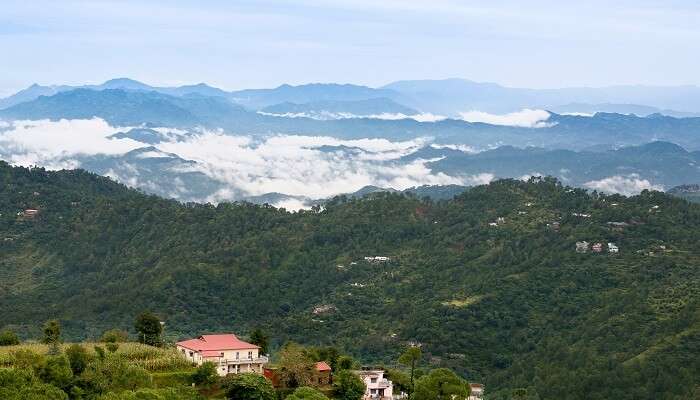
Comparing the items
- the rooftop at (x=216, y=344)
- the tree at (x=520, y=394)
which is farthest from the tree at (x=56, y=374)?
the tree at (x=520, y=394)

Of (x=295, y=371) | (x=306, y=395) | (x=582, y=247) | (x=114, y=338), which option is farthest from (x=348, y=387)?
(x=582, y=247)

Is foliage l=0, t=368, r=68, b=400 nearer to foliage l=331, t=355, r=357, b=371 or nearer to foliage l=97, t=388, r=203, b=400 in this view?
foliage l=97, t=388, r=203, b=400

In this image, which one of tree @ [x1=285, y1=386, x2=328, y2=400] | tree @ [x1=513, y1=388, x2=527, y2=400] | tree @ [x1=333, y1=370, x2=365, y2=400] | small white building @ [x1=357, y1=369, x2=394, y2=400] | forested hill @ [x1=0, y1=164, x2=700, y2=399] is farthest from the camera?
forested hill @ [x1=0, y1=164, x2=700, y2=399]

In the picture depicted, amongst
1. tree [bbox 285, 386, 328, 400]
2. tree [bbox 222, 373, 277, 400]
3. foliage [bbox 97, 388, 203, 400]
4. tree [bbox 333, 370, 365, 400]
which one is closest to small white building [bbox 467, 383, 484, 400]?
tree [bbox 333, 370, 365, 400]

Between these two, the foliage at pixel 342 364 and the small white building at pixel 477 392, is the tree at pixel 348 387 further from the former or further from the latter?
the small white building at pixel 477 392

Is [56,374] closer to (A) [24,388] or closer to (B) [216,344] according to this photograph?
(A) [24,388]

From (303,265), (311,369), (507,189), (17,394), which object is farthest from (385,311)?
(17,394)
